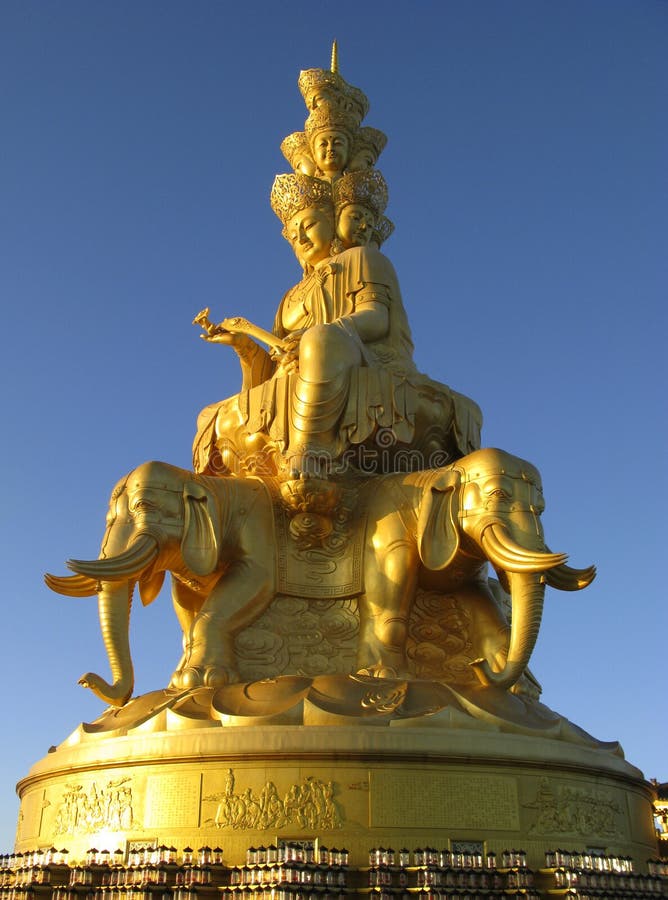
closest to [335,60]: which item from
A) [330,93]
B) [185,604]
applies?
[330,93]

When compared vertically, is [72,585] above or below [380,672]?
above

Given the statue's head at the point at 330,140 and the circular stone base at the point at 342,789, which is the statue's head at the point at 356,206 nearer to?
the statue's head at the point at 330,140

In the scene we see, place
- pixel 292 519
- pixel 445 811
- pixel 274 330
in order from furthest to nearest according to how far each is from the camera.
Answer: pixel 274 330
pixel 292 519
pixel 445 811

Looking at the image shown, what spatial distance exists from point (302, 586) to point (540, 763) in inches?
131

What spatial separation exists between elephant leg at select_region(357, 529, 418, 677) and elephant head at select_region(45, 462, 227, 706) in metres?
1.75

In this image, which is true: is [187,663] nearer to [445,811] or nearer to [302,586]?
[302,586]

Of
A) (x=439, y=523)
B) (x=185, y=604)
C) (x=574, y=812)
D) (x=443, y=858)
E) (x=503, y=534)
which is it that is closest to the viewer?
(x=443, y=858)

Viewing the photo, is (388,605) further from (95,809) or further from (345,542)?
(95,809)

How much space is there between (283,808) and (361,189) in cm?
920

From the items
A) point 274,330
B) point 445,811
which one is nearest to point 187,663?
point 445,811

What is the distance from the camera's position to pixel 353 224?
1514 cm

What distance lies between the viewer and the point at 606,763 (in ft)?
33.8

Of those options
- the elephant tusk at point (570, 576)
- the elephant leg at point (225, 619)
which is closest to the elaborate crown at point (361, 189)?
the elephant leg at point (225, 619)

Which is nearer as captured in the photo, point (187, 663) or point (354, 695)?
point (354, 695)
